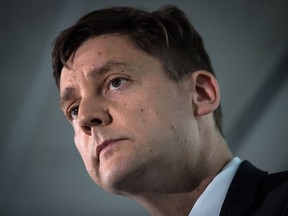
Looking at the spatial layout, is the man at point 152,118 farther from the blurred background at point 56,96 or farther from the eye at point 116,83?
the blurred background at point 56,96

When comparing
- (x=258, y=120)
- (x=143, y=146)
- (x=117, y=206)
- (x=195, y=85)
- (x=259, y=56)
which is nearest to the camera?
(x=143, y=146)

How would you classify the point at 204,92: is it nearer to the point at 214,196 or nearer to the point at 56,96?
the point at 214,196

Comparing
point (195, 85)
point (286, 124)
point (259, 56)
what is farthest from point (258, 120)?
point (195, 85)

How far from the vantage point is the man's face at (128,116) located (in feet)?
3.34

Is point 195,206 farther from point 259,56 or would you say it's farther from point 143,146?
point 259,56

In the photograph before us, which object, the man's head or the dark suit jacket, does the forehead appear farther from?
the dark suit jacket

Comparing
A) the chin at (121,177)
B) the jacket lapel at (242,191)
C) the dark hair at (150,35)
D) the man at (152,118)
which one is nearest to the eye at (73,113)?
the man at (152,118)

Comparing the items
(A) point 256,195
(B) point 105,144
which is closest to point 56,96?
(B) point 105,144

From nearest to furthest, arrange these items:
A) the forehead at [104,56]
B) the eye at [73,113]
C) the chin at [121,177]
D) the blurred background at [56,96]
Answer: the chin at [121,177] → the forehead at [104,56] → the eye at [73,113] → the blurred background at [56,96]

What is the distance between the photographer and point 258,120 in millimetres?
1680

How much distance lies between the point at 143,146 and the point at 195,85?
0.31m

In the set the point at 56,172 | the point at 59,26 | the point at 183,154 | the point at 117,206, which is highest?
the point at 59,26

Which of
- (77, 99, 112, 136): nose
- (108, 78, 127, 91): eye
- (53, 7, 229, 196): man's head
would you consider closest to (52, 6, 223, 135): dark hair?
→ (53, 7, 229, 196): man's head

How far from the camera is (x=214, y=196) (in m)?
1.03
